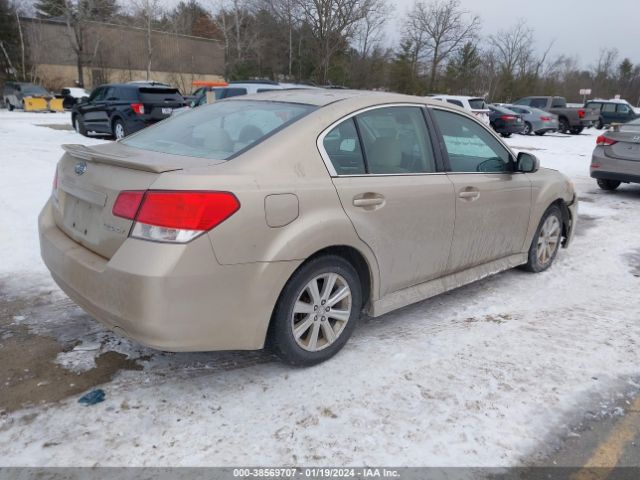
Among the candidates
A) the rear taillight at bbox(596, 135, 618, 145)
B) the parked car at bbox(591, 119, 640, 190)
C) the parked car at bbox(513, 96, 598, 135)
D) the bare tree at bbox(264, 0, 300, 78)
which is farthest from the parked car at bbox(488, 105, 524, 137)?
the bare tree at bbox(264, 0, 300, 78)

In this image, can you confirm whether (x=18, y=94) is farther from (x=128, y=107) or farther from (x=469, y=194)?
(x=469, y=194)

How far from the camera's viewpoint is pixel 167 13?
56312 millimetres

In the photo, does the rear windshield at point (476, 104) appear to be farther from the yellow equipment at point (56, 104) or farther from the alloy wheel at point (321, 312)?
the yellow equipment at point (56, 104)

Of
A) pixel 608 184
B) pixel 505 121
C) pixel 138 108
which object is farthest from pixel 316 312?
pixel 505 121

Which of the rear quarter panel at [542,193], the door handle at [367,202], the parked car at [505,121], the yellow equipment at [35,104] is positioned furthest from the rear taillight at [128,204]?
the yellow equipment at [35,104]

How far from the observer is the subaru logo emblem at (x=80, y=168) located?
2.88m

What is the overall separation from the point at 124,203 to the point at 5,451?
1.26m

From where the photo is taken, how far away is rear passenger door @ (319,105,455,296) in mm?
3029

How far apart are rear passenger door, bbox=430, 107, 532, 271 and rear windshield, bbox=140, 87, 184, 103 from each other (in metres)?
12.2

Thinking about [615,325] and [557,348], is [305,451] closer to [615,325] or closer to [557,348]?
[557,348]

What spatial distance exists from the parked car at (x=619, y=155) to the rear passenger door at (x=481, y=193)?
558 cm

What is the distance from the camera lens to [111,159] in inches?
107

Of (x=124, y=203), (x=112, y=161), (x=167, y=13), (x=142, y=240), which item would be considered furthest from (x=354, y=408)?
(x=167, y=13)

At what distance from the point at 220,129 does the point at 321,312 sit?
1332mm
